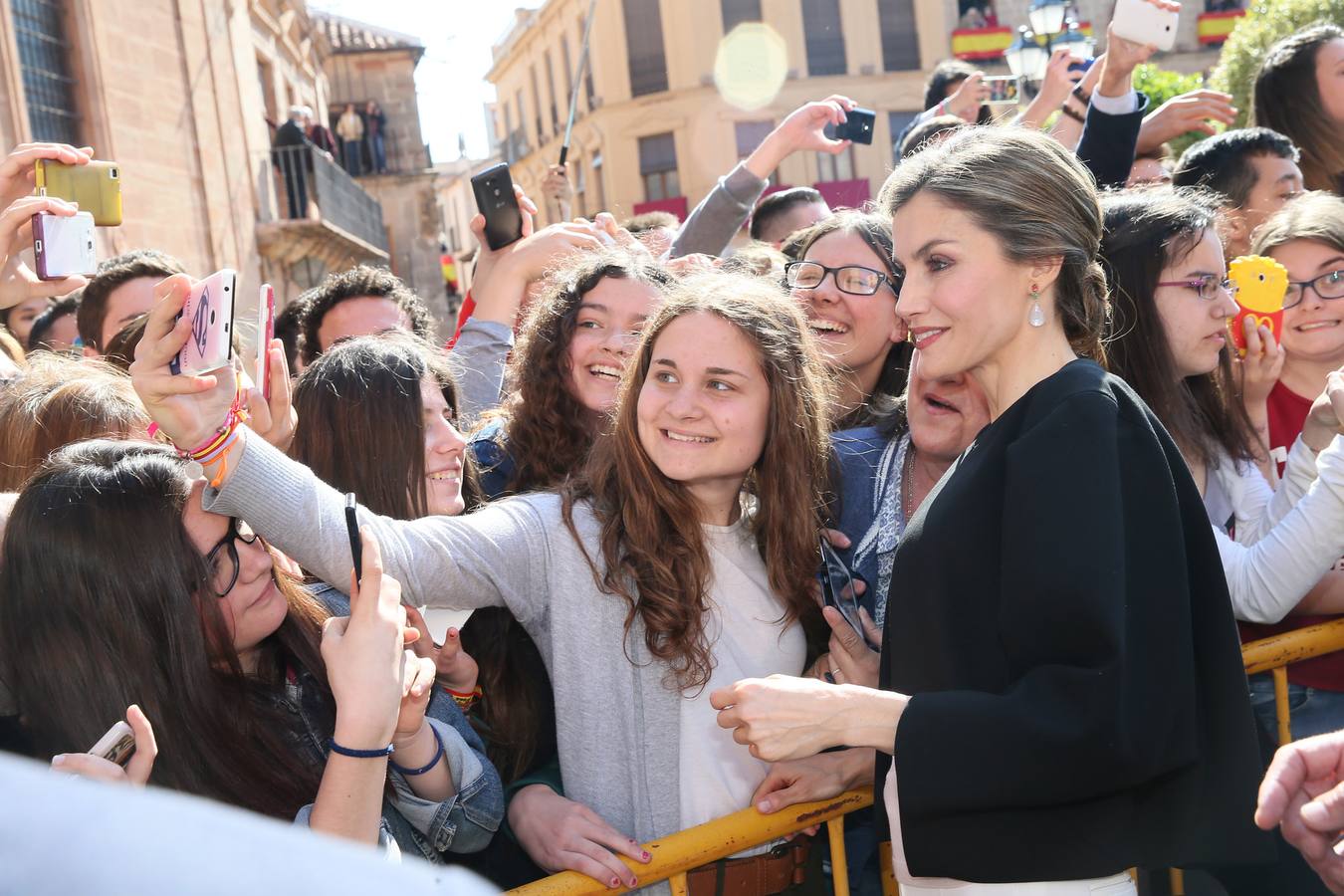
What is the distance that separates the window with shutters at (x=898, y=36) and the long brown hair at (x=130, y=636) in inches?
1302

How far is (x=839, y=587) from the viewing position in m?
2.74

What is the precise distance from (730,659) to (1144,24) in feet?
8.98

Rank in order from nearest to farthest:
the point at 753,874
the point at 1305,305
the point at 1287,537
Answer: the point at 753,874 → the point at 1287,537 → the point at 1305,305

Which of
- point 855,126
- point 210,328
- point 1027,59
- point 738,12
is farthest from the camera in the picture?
point 738,12

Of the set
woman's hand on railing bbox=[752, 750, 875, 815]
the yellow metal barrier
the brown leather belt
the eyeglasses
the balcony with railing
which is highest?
the balcony with railing

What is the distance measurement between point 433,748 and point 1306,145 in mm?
4359

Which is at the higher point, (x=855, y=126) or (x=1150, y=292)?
(x=855, y=126)

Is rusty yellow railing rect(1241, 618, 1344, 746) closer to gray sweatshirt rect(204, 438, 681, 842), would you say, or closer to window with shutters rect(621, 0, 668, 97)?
gray sweatshirt rect(204, 438, 681, 842)

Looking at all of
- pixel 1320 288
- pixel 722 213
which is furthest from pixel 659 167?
pixel 1320 288

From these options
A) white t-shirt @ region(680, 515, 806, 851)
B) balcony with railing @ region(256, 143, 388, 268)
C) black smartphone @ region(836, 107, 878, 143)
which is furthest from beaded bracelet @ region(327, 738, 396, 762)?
balcony with railing @ region(256, 143, 388, 268)

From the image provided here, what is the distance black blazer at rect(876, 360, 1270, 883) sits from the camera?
1.88 meters

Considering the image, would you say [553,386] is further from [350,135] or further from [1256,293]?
[350,135]

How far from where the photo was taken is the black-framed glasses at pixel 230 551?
229cm

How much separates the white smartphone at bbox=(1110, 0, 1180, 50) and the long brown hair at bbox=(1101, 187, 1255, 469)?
1.21m
